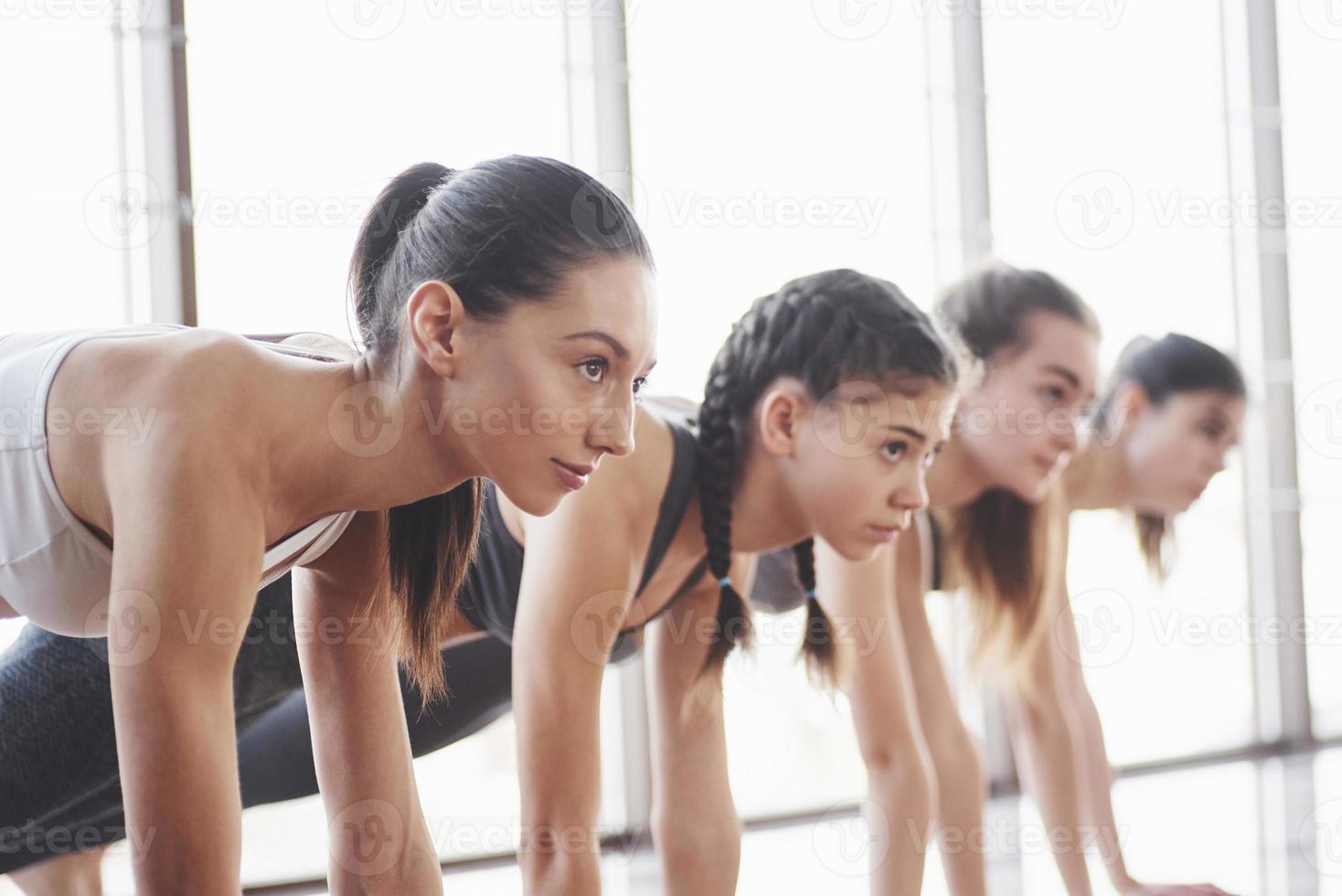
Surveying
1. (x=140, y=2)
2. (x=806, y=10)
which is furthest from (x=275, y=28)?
(x=806, y=10)

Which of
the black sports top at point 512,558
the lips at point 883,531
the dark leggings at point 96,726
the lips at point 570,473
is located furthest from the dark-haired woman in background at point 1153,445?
the lips at point 570,473

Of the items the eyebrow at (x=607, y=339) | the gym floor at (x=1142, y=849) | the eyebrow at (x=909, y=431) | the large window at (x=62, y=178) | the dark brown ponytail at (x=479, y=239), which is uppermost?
the large window at (x=62, y=178)

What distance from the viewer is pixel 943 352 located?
1149mm

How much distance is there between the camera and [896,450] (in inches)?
44.9

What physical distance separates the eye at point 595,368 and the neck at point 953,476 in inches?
32.7

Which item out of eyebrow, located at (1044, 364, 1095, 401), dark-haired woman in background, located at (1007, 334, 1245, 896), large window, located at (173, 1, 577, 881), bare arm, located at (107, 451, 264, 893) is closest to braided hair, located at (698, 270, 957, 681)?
eyebrow, located at (1044, 364, 1095, 401)

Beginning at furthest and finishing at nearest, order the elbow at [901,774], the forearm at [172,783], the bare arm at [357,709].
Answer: the elbow at [901,774]
the bare arm at [357,709]
the forearm at [172,783]

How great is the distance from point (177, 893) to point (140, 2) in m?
1.55

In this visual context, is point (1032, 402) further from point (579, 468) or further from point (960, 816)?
point (579, 468)

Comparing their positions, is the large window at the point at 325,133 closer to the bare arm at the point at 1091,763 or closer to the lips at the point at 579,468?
the bare arm at the point at 1091,763

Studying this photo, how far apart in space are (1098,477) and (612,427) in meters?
1.28

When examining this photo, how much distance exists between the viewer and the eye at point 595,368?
828mm

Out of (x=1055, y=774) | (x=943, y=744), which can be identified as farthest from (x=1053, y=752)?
(x=943, y=744)

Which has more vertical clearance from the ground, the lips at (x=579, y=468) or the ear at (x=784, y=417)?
the ear at (x=784, y=417)
